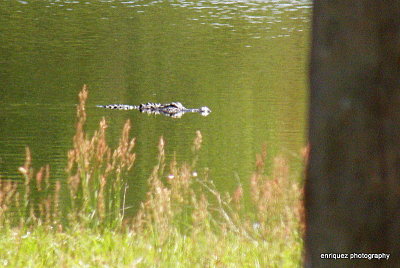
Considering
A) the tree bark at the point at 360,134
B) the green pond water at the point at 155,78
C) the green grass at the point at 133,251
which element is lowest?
the green pond water at the point at 155,78

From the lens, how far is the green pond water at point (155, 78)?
55.8ft

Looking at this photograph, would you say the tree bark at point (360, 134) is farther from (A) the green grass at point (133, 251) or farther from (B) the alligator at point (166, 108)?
(B) the alligator at point (166, 108)

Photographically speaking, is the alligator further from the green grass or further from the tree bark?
the tree bark

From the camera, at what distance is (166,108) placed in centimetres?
2234

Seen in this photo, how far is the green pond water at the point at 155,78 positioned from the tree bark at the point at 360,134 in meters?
2.11

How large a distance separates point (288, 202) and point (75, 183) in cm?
116

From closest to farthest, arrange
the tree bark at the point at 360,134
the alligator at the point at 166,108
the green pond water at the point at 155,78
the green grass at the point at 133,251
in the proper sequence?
the tree bark at the point at 360,134
the green grass at the point at 133,251
the green pond water at the point at 155,78
the alligator at the point at 166,108

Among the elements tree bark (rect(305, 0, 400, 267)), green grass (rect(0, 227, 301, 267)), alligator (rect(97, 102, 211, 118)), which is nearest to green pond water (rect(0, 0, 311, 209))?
alligator (rect(97, 102, 211, 118))

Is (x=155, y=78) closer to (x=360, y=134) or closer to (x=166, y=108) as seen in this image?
(x=166, y=108)

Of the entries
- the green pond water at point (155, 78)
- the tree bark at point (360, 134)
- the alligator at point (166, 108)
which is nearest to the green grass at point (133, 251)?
the green pond water at point (155, 78)

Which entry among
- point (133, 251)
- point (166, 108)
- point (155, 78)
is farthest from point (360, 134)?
point (155, 78)

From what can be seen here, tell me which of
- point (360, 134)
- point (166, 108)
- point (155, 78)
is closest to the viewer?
point (360, 134)

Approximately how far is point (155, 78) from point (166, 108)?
7.32 m

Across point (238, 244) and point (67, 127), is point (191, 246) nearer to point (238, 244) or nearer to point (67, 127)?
point (238, 244)
